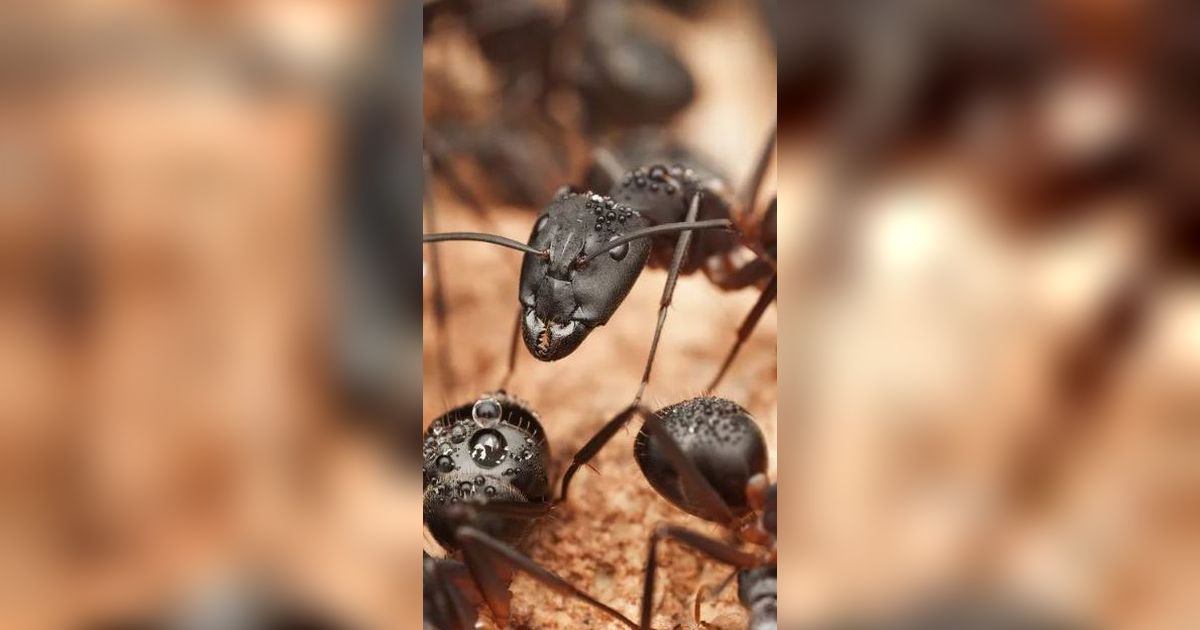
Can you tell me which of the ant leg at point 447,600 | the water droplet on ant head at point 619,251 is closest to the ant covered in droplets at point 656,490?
the ant leg at point 447,600

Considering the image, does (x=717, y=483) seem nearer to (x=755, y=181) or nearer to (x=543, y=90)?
(x=755, y=181)

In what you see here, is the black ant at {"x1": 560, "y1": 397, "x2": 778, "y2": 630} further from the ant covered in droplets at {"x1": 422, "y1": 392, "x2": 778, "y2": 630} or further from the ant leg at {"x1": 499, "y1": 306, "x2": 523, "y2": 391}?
the ant leg at {"x1": 499, "y1": 306, "x2": 523, "y2": 391}

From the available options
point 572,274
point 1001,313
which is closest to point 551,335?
point 572,274

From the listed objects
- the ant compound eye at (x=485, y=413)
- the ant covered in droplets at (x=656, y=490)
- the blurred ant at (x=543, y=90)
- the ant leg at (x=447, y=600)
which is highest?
the blurred ant at (x=543, y=90)

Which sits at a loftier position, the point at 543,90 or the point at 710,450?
the point at 543,90

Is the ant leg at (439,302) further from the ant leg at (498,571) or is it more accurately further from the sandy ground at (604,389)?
the ant leg at (498,571)

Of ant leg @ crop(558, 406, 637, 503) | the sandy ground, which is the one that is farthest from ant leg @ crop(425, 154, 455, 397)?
ant leg @ crop(558, 406, 637, 503)

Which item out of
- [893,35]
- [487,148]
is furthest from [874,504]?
[487,148]
